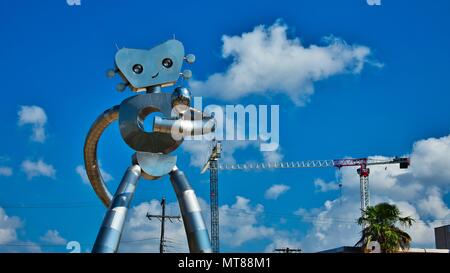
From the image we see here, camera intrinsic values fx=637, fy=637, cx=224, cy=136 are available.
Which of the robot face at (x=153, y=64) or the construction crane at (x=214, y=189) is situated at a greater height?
the construction crane at (x=214, y=189)

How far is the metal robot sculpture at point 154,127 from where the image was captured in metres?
19.7

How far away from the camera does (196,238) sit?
19.6 metres

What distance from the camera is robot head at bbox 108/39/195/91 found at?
21.2 metres

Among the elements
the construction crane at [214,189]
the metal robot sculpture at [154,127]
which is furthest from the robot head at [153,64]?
the construction crane at [214,189]

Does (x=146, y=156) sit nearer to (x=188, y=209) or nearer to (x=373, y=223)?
(x=188, y=209)

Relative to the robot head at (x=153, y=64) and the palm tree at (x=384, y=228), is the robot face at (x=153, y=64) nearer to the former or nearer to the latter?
the robot head at (x=153, y=64)

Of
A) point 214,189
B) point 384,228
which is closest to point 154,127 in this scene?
point 384,228

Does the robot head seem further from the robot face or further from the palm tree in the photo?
the palm tree

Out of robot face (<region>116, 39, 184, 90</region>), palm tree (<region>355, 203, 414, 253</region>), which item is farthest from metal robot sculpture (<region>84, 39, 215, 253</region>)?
palm tree (<region>355, 203, 414, 253</region>)

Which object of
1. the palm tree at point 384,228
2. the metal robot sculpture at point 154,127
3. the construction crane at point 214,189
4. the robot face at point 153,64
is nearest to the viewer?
the metal robot sculpture at point 154,127
